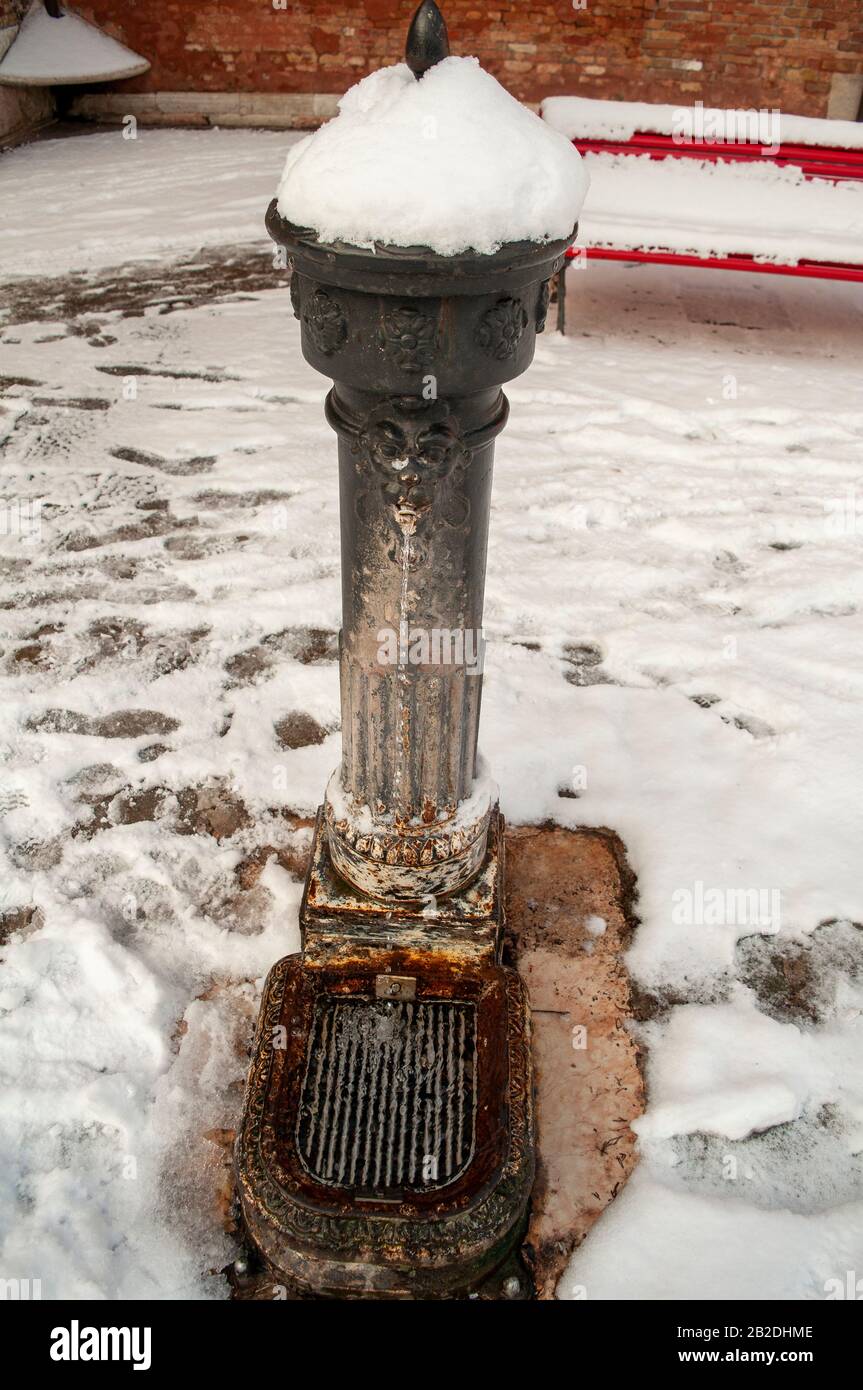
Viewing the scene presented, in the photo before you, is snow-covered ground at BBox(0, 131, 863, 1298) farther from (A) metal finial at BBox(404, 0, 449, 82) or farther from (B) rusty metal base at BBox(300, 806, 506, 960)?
(A) metal finial at BBox(404, 0, 449, 82)

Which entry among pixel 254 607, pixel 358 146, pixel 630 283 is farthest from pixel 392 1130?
pixel 630 283

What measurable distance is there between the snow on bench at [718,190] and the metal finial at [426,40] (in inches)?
130

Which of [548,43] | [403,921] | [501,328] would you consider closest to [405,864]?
[403,921]

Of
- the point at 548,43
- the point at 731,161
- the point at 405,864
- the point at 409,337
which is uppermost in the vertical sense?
the point at 548,43

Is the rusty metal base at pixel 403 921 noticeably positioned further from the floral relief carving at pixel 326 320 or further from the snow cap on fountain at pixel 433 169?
the snow cap on fountain at pixel 433 169

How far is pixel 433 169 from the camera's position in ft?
4.41

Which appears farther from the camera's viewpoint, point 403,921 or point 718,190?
→ point 718,190

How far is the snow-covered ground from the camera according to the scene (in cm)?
186

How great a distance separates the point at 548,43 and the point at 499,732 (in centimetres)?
724

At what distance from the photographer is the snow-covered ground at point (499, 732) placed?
1.86 metres

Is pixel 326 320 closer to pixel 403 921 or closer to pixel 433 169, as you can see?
pixel 433 169

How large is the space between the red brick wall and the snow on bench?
10.9 ft

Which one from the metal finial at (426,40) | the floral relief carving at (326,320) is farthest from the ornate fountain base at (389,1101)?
the metal finial at (426,40)

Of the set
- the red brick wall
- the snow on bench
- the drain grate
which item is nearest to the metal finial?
the drain grate
